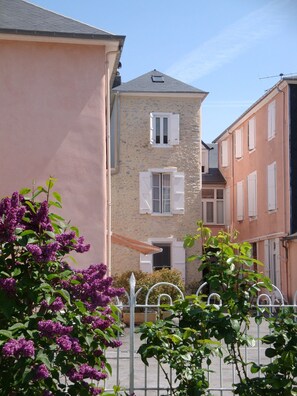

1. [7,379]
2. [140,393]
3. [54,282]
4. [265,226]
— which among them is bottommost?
[140,393]

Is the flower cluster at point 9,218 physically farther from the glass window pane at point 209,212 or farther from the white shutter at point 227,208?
the glass window pane at point 209,212

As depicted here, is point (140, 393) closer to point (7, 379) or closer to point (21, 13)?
point (7, 379)

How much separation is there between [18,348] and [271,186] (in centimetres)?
2376

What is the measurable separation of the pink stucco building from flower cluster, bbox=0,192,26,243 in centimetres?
882

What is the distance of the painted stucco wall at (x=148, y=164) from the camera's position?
93.6 ft

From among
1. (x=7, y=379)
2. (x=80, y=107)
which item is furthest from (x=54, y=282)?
(x=80, y=107)

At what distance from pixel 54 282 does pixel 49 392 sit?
2.57ft

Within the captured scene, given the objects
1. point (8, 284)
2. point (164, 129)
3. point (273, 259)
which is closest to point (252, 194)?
point (273, 259)

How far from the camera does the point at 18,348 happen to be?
4.82m

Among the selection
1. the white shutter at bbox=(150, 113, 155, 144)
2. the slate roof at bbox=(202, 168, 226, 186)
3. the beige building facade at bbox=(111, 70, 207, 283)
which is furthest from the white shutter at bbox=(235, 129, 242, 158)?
the white shutter at bbox=(150, 113, 155, 144)

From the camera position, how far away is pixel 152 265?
2848 centimetres

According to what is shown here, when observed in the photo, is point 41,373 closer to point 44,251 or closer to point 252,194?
point 44,251

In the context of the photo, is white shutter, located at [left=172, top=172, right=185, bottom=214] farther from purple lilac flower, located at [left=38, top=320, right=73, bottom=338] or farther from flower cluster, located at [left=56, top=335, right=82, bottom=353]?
purple lilac flower, located at [left=38, top=320, right=73, bottom=338]

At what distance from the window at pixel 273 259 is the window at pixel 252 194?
228cm
